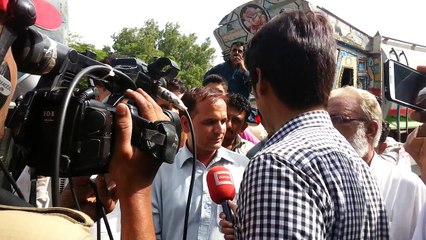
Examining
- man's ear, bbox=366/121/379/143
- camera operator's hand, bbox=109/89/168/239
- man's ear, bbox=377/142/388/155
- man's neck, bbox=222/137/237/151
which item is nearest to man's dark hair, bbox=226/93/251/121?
man's neck, bbox=222/137/237/151

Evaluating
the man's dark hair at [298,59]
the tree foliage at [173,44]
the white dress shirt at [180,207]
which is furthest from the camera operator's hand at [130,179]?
the tree foliage at [173,44]

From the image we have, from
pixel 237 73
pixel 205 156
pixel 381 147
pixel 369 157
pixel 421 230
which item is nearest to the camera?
pixel 421 230

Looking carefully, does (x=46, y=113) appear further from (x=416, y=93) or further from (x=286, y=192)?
(x=416, y=93)

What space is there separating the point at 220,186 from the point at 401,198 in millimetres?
943

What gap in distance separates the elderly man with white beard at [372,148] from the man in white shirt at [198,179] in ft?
2.03

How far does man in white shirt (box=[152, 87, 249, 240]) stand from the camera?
8.45 feet

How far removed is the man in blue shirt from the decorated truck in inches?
153

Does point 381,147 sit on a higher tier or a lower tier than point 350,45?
lower

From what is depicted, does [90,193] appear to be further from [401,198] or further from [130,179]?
[401,198]

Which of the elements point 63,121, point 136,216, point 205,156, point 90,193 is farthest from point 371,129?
point 63,121

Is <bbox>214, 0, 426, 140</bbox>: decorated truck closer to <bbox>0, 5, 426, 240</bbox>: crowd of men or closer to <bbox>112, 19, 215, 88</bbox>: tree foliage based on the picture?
<bbox>0, 5, 426, 240</bbox>: crowd of men

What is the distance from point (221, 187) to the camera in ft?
6.44

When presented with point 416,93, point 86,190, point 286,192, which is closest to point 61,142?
point 86,190

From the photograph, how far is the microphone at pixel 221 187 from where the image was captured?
6.32 feet
